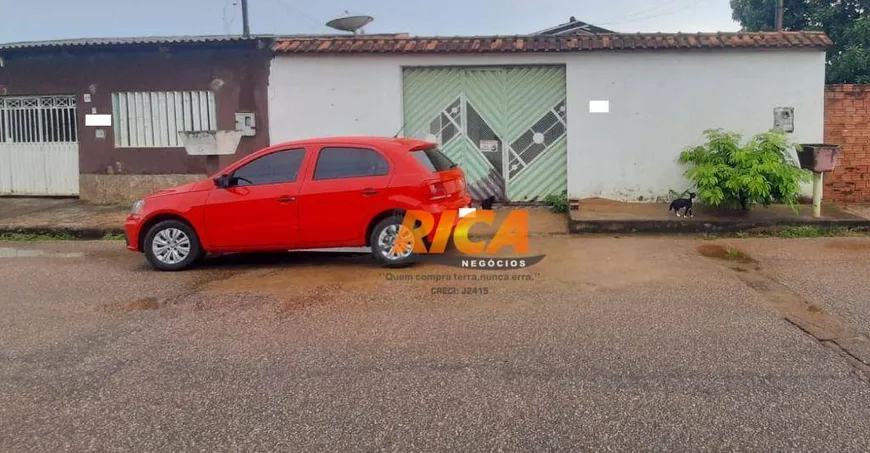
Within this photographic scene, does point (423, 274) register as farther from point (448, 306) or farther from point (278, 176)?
point (278, 176)

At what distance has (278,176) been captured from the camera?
816 cm

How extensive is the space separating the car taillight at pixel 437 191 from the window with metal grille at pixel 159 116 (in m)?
6.25

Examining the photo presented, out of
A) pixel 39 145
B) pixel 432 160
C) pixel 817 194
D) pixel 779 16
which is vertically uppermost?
pixel 779 16

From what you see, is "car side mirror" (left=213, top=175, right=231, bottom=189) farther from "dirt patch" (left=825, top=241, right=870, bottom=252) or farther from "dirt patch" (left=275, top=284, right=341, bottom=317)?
"dirt patch" (left=825, top=241, right=870, bottom=252)

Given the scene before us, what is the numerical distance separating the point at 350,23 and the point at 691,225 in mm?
7642

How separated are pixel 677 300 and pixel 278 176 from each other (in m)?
4.40

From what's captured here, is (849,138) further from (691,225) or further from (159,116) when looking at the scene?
(159,116)

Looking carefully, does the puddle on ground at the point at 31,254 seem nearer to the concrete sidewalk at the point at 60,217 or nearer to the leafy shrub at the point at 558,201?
the concrete sidewalk at the point at 60,217

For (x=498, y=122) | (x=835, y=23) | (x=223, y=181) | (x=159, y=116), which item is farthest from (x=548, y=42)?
(x=835, y=23)

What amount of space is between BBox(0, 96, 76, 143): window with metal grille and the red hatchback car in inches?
252

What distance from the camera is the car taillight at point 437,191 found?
791 cm

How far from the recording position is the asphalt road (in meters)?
3.84

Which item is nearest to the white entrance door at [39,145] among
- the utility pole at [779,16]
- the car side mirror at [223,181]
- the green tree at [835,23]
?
the car side mirror at [223,181]

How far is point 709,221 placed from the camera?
10.0 m
